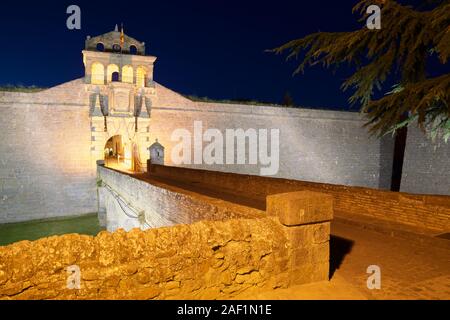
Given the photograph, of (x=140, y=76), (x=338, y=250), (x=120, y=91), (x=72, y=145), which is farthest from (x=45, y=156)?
(x=338, y=250)

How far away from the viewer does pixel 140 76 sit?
2202cm

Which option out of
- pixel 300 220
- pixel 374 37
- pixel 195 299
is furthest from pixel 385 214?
pixel 195 299

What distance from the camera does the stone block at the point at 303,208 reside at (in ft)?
11.0

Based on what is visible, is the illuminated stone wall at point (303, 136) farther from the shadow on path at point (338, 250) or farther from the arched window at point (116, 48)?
the shadow on path at point (338, 250)

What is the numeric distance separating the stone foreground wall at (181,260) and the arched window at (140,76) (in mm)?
19997

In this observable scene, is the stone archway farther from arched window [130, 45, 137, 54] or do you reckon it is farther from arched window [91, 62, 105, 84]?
arched window [130, 45, 137, 54]

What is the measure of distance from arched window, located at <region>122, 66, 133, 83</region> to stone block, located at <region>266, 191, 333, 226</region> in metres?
19.9

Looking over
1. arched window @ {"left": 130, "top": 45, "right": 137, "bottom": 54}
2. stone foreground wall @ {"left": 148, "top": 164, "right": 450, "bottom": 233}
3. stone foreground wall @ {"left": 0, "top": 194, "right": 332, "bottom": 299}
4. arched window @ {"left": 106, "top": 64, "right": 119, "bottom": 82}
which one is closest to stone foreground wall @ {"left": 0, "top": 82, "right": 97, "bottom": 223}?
arched window @ {"left": 106, "top": 64, "right": 119, "bottom": 82}

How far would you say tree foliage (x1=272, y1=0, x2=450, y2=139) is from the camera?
6.10m

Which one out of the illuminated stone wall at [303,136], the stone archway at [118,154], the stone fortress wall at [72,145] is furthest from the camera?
the illuminated stone wall at [303,136]

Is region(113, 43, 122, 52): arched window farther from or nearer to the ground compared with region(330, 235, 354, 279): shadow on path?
farther from the ground

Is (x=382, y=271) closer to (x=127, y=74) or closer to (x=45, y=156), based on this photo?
(x=45, y=156)

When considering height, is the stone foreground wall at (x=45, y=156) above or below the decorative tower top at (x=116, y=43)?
below

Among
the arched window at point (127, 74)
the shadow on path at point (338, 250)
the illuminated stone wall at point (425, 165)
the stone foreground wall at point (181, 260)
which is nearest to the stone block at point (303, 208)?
the stone foreground wall at point (181, 260)
